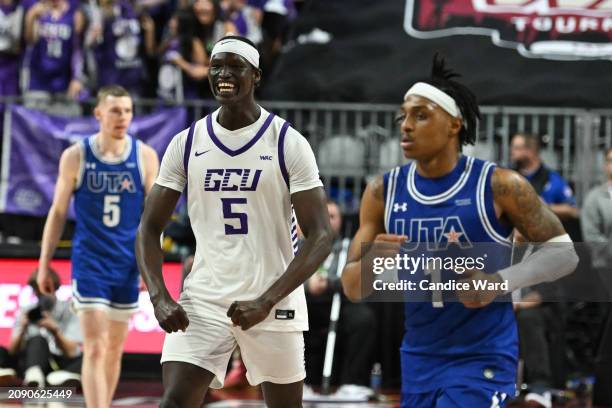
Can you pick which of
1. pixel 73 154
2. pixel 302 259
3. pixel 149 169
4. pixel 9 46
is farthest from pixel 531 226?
pixel 9 46

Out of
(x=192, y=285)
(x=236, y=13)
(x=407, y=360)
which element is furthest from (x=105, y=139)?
(x=236, y=13)

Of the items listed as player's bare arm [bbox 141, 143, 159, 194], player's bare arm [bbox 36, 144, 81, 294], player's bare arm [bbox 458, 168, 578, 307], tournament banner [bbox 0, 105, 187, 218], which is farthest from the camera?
tournament banner [bbox 0, 105, 187, 218]

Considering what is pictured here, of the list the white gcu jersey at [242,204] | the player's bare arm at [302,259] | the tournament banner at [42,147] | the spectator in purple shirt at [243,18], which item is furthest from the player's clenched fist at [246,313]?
the spectator in purple shirt at [243,18]

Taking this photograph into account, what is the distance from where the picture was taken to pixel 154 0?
47.7 ft

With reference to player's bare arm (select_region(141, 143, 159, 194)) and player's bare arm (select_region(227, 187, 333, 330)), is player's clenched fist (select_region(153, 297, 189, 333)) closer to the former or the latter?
player's bare arm (select_region(227, 187, 333, 330))

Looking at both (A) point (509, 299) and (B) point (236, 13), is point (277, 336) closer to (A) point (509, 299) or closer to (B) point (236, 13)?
(A) point (509, 299)

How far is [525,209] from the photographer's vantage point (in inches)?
215

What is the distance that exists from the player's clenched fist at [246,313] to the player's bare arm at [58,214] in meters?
3.59

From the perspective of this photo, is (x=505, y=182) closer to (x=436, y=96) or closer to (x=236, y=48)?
(x=436, y=96)

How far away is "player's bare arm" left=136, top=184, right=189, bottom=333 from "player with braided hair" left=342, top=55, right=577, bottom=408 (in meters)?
0.88

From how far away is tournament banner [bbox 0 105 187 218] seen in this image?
1271 cm

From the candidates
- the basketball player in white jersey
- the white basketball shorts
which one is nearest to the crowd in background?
the basketball player in white jersey

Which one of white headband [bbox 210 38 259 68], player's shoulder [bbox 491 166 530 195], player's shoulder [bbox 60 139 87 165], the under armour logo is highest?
white headband [bbox 210 38 259 68]

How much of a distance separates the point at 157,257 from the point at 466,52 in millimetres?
9065
